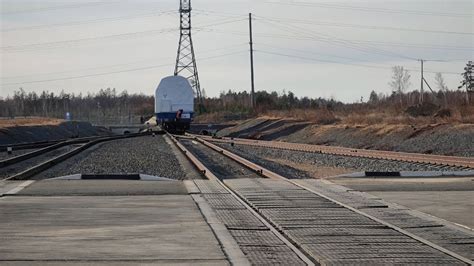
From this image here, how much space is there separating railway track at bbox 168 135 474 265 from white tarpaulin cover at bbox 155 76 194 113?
43386 millimetres

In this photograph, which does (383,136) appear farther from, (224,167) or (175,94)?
(175,94)

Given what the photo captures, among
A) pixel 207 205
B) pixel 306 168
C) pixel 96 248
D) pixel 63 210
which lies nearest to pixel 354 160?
pixel 306 168

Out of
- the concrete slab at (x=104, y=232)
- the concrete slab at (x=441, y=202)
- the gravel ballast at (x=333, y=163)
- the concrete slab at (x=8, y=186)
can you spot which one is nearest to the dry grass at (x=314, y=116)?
the gravel ballast at (x=333, y=163)

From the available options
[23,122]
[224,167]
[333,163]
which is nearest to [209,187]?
[224,167]

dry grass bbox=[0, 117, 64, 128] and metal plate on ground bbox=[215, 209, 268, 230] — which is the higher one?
dry grass bbox=[0, 117, 64, 128]

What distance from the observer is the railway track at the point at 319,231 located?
8328 mm

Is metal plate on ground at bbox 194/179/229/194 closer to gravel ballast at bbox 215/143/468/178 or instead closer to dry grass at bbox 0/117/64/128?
gravel ballast at bbox 215/143/468/178

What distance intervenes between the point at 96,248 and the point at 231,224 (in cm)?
277

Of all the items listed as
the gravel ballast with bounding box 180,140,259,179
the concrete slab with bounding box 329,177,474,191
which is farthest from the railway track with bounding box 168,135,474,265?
the gravel ballast with bounding box 180,140,259,179

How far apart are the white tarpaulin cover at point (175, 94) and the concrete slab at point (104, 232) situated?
45233 millimetres

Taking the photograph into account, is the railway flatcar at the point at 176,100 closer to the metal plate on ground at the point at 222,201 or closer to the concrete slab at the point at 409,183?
the concrete slab at the point at 409,183

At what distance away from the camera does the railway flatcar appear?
59.7m

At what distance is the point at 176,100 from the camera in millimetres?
59844

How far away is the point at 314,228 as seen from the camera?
1057 centimetres
